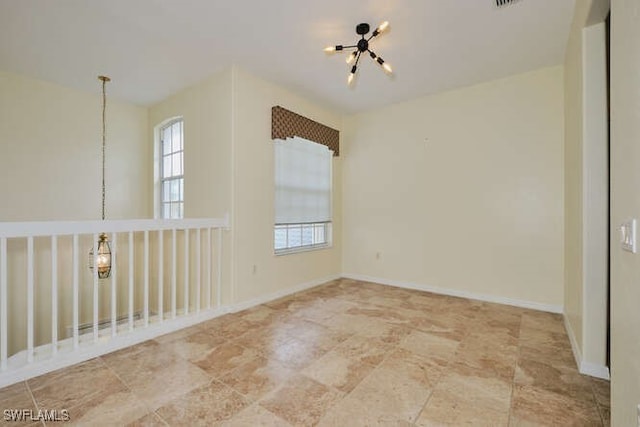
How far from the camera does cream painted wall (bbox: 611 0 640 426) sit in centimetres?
97

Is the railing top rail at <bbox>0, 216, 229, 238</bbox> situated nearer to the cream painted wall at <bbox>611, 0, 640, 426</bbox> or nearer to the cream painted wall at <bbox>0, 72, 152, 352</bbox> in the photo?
the cream painted wall at <bbox>0, 72, 152, 352</bbox>

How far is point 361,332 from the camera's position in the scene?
2.64 m

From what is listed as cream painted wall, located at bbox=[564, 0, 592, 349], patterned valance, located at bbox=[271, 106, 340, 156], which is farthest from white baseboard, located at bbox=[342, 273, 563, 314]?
patterned valance, located at bbox=[271, 106, 340, 156]

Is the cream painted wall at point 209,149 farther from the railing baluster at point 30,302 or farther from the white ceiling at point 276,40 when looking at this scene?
the railing baluster at point 30,302

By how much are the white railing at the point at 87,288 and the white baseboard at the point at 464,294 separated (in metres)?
2.38

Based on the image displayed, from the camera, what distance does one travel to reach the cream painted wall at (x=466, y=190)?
318cm

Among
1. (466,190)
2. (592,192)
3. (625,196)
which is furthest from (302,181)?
(625,196)

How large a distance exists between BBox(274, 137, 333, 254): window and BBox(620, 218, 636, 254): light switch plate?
322 cm

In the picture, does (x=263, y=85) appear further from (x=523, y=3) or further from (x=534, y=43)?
(x=534, y=43)

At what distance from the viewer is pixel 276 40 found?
271 centimetres

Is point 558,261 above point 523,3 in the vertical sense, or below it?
below

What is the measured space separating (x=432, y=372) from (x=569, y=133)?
8.24 ft

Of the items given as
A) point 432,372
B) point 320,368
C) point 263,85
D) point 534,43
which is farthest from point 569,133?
point 263,85

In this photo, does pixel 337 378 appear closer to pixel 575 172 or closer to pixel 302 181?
pixel 575 172
